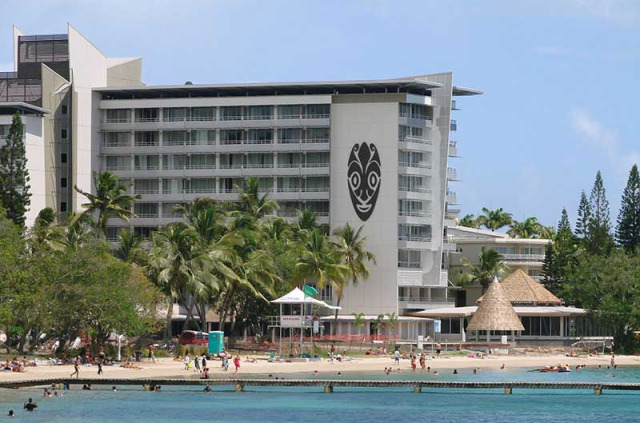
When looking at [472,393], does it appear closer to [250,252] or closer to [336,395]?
[336,395]

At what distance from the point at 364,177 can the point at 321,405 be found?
2067 inches

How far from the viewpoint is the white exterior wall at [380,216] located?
384 feet

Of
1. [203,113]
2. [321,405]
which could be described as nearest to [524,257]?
[203,113]

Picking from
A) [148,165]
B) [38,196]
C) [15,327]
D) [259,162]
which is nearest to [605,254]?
[259,162]

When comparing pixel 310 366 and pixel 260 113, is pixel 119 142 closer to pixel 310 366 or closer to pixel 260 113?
pixel 260 113

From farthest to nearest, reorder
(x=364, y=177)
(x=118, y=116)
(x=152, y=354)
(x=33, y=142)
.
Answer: (x=118, y=116), (x=364, y=177), (x=33, y=142), (x=152, y=354)

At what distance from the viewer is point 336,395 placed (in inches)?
2810

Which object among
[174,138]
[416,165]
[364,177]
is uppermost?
[174,138]

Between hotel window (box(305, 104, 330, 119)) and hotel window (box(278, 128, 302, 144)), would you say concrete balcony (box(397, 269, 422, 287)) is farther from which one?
hotel window (box(305, 104, 330, 119))

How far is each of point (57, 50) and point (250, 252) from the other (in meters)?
32.9

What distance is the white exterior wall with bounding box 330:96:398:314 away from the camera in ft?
384

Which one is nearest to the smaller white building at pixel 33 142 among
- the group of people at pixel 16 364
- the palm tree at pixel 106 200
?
the palm tree at pixel 106 200

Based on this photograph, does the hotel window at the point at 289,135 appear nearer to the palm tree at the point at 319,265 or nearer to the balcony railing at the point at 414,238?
the balcony railing at the point at 414,238

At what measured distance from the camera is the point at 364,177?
386 ft
